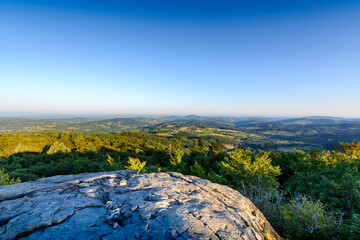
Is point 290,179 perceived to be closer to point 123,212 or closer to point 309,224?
point 309,224

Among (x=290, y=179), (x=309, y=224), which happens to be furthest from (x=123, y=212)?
(x=290, y=179)

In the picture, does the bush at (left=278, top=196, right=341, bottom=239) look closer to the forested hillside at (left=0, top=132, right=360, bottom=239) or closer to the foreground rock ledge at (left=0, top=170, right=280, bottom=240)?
the forested hillside at (left=0, top=132, right=360, bottom=239)

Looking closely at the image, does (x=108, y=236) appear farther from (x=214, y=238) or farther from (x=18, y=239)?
(x=214, y=238)

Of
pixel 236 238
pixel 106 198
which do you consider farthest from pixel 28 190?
pixel 236 238

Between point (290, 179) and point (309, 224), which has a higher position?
point (309, 224)

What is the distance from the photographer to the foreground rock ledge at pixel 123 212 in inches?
142

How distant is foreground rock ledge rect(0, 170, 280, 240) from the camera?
142 inches

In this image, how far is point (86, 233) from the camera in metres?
3.52

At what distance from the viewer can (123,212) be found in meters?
4.50

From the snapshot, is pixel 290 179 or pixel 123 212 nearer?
pixel 123 212

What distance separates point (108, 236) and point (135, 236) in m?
0.70

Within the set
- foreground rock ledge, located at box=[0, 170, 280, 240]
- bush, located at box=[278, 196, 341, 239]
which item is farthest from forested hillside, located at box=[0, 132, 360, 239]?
foreground rock ledge, located at box=[0, 170, 280, 240]

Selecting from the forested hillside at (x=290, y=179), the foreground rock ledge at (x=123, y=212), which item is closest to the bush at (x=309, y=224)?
the forested hillside at (x=290, y=179)

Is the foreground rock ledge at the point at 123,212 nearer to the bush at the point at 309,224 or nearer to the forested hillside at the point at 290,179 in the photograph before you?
the bush at the point at 309,224
